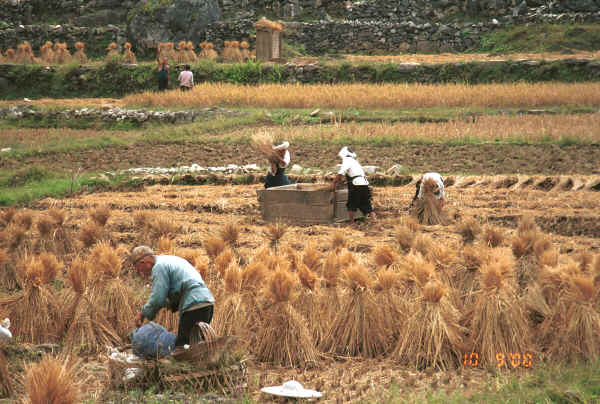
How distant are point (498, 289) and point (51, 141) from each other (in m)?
14.7

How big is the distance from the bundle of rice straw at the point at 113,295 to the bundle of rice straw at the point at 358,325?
5.59 feet

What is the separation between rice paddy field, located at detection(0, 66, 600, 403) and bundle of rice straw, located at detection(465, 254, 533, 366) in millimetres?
13

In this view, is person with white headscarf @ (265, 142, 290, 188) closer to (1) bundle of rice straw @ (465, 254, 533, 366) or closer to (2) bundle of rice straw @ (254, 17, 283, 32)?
(1) bundle of rice straw @ (465, 254, 533, 366)

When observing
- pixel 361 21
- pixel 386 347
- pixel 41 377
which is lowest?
pixel 386 347

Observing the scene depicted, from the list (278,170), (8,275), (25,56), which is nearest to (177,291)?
(8,275)

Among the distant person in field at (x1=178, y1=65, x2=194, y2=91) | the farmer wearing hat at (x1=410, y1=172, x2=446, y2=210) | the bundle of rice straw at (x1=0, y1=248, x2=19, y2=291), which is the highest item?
the distant person in field at (x1=178, y1=65, x2=194, y2=91)

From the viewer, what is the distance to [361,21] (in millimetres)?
33875

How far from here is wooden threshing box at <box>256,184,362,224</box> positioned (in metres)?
10.3

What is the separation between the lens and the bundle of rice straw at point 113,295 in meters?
6.53

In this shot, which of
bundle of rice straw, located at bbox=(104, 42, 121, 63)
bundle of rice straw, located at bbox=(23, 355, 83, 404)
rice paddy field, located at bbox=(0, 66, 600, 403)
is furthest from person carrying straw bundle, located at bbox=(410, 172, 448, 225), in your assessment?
bundle of rice straw, located at bbox=(104, 42, 121, 63)

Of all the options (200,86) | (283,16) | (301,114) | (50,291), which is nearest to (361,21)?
(283,16)

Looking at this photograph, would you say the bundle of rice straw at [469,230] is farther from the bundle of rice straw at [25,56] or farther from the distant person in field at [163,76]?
the bundle of rice straw at [25,56]

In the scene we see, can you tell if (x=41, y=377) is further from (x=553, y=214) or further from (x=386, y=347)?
(x=553, y=214)

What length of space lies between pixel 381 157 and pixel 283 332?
954 centimetres
